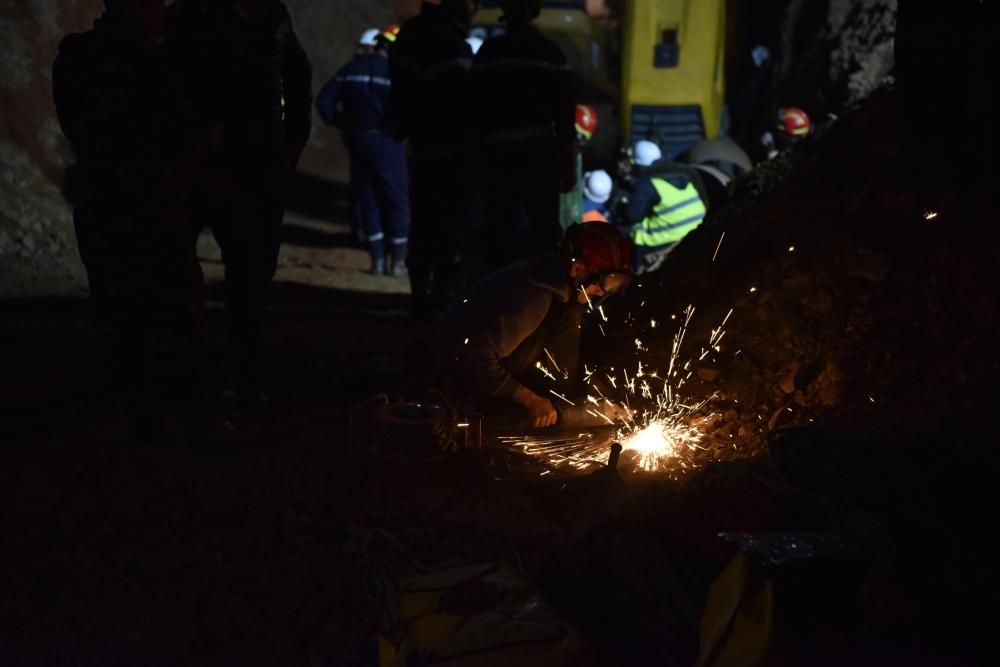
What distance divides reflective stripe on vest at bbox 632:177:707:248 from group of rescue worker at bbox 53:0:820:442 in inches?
99.5

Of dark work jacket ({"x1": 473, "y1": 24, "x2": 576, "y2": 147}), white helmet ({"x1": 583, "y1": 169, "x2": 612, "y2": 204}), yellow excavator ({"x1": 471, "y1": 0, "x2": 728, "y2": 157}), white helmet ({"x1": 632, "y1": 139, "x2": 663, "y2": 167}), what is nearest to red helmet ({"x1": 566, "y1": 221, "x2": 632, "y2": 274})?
dark work jacket ({"x1": 473, "y1": 24, "x2": 576, "y2": 147})

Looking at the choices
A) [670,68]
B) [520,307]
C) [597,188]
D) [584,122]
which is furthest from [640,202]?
[670,68]

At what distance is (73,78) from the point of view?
3625 millimetres

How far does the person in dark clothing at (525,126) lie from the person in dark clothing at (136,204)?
267 centimetres

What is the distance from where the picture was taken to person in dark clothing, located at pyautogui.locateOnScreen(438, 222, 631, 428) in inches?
161

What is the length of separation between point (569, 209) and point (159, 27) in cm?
565

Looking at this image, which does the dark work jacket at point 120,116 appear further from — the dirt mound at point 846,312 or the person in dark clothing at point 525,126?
the person in dark clothing at point 525,126

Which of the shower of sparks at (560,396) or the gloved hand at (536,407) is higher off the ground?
the gloved hand at (536,407)

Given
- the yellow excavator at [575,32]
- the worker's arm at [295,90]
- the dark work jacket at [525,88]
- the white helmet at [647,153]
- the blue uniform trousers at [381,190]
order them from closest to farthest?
1. the worker's arm at [295,90]
2. the dark work jacket at [525,88]
3. the blue uniform trousers at [381,190]
4. the white helmet at [647,153]
5. the yellow excavator at [575,32]

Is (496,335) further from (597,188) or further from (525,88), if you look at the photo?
(597,188)

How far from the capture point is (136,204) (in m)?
3.79

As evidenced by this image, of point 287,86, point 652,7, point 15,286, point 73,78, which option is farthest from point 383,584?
point 652,7

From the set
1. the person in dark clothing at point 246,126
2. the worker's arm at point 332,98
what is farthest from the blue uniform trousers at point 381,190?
the person in dark clothing at point 246,126

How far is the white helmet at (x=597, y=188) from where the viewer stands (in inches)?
409
